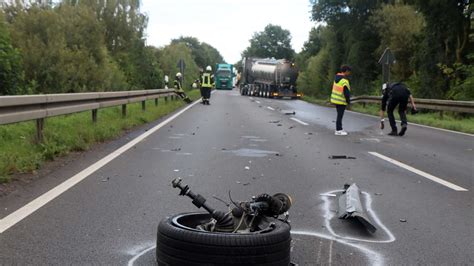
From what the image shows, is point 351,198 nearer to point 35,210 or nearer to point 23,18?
point 35,210

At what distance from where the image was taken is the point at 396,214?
5934mm

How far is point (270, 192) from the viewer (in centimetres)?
690

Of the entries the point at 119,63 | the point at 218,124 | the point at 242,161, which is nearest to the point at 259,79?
the point at 119,63

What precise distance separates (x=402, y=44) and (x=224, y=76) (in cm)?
4108

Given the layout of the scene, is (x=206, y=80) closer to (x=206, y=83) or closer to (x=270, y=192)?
(x=206, y=83)

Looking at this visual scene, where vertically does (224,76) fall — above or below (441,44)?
below

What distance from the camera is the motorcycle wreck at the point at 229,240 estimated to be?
12.0ft

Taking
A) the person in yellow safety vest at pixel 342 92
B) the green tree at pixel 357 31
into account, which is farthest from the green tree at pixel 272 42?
the person in yellow safety vest at pixel 342 92

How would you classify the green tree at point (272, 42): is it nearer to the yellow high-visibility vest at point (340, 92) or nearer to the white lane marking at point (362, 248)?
the yellow high-visibility vest at point (340, 92)

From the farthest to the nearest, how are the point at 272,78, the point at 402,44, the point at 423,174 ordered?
the point at 272,78
the point at 402,44
the point at 423,174

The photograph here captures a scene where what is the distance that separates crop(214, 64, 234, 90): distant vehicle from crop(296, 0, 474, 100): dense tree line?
14.8 meters

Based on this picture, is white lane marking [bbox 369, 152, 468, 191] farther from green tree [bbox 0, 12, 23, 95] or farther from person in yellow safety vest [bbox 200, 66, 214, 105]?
person in yellow safety vest [bbox 200, 66, 214, 105]

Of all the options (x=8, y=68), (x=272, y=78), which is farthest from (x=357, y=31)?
(x=8, y=68)

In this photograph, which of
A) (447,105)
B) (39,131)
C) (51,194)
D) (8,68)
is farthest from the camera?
(8,68)
